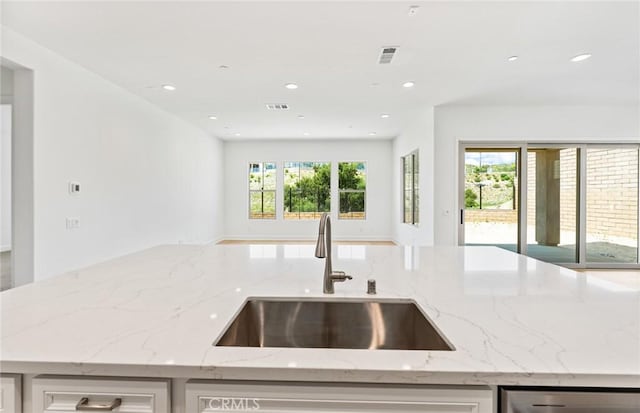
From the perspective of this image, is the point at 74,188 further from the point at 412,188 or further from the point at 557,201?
the point at 557,201

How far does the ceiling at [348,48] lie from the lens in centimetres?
272

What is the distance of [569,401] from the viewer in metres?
0.74

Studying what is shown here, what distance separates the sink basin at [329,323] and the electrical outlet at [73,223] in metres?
3.55

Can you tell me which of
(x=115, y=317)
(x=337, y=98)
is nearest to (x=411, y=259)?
(x=115, y=317)

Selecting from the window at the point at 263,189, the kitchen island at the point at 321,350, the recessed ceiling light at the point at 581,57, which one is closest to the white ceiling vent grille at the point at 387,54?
the recessed ceiling light at the point at 581,57

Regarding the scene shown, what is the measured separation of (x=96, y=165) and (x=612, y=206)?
7.78 meters

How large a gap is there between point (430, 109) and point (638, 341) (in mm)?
5378

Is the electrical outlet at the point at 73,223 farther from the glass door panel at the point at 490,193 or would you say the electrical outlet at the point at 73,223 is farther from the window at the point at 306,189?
the window at the point at 306,189

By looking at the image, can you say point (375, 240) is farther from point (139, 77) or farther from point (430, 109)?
point (139, 77)

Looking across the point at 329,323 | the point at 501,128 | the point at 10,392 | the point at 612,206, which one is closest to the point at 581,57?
the point at 501,128

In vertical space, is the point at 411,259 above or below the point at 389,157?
below

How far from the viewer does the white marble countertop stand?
2.42 feet

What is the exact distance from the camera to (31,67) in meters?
3.30

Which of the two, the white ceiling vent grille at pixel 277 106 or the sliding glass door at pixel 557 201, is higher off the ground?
the white ceiling vent grille at pixel 277 106
